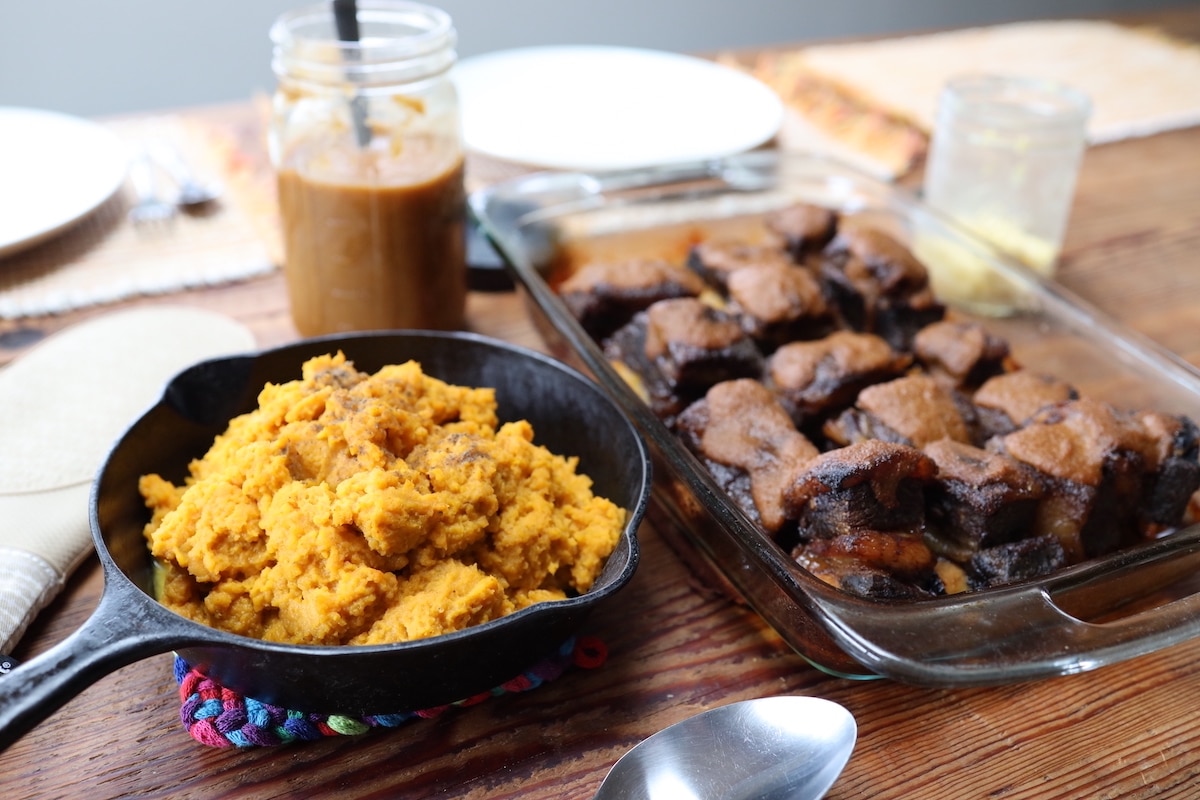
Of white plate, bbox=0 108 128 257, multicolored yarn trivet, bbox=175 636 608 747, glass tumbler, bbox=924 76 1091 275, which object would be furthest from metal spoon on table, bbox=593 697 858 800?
white plate, bbox=0 108 128 257

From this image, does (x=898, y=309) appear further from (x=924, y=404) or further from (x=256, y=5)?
(x=256, y=5)

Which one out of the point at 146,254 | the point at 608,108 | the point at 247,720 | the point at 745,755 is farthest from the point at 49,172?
the point at 745,755

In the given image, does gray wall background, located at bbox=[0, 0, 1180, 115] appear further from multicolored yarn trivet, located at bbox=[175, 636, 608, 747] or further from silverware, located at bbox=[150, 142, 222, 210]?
multicolored yarn trivet, located at bbox=[175, 636, 608, 747]

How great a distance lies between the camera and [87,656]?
76 centimetres

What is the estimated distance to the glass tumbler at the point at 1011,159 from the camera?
5.70ft

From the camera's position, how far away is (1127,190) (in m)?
2.23

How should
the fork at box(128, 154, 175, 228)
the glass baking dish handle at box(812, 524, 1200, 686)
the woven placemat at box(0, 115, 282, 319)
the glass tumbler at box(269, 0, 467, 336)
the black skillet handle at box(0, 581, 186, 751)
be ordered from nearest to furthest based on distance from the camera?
the black skillet handle at box(0, 581, 186, 751), the glass baking dish handle at box(812, 524, 1200, 686), the glass tumbler at box(269, 0, 467, 336), the woven placemat at box(0, 115, 282, 319), the fork at box(128, 154, 175, 228)

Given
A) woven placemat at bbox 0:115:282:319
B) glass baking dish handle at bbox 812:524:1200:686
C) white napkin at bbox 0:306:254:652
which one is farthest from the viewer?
woven placemat at bbox 0:115:282:319

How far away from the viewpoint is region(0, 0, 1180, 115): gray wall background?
3.71 meters

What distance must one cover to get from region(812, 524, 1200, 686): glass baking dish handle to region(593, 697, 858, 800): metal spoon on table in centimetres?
12

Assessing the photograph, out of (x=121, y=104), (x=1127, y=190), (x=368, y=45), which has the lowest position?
(x=121, y=104)

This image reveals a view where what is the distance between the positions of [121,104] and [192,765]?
3.72 metres

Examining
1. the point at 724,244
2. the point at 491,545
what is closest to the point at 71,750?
the point at 491,545

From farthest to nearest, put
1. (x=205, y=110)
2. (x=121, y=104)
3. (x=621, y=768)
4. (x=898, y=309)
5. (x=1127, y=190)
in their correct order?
1. (x=121, y=104)
2. (x=205, y=110)
3. (x=1127, y=190)
4. (x=898, y=309)
5. (x=621, y=768)
